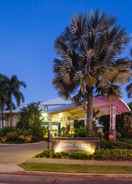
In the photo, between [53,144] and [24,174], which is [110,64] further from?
[24,174]

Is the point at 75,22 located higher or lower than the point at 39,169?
higher

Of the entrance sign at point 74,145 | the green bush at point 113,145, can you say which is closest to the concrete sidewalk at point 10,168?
the entrance sign at point 74,145

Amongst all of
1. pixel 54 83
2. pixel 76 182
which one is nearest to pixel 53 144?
pixel 54 83

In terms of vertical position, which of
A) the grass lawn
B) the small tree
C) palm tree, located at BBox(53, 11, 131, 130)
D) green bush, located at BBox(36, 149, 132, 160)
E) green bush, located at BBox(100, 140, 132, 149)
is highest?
palm tree, located at BBox(53, 11, 131, 130)

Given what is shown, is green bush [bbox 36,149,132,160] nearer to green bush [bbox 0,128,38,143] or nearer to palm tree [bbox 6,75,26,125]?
green bush [bbox 0,128,38,143]

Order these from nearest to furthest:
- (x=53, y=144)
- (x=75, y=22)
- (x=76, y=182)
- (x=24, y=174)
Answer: (x=76, y=182), (x=24, y=174), (x=53, y=144), (x=75, y=22)

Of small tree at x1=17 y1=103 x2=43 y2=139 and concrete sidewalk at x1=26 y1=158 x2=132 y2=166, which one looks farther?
small tree at x1=17 y1=103 x2=43 y2=139

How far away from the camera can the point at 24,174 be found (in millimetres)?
19672

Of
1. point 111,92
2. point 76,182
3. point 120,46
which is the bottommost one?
point 76,182

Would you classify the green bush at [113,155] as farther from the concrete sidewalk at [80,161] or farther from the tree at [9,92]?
the tree at [9,92]

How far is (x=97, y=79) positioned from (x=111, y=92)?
179 cm

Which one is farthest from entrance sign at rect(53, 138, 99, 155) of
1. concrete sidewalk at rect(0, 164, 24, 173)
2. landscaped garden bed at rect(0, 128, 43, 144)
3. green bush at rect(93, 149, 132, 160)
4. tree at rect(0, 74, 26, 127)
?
tree at rect(0, 74, 26, 127)

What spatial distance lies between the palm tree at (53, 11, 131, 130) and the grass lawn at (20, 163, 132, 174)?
10466mm

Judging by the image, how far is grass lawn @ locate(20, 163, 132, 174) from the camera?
65.8 feet
